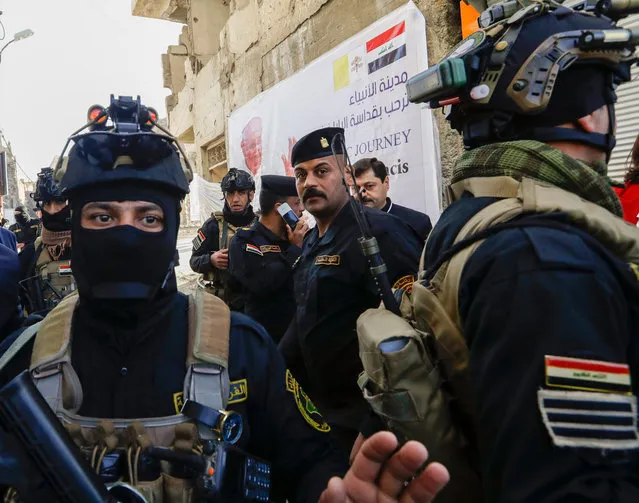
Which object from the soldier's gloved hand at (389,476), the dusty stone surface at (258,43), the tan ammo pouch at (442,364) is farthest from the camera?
the dusty stone surface at (258,43)

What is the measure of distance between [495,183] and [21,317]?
5.21ft

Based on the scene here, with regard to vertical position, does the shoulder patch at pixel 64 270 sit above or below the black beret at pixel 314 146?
below

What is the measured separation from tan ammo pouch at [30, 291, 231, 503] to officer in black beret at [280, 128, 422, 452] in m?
1.24

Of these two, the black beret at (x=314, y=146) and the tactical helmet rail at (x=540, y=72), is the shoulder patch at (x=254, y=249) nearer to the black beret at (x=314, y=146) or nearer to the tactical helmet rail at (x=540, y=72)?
the black beret at (x=314, y=146)

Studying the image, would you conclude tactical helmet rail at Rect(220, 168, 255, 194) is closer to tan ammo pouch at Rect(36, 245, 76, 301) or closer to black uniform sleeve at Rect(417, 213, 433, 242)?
tan ammo pouch at Rect(36, 245, 76, 301)

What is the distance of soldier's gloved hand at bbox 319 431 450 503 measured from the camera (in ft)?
2.85

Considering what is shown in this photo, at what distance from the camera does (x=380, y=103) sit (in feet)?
15.5

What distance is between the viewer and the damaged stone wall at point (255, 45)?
4273 mm

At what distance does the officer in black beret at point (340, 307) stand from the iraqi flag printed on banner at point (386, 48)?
2.15 meters

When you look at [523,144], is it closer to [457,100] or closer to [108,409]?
[457,100]

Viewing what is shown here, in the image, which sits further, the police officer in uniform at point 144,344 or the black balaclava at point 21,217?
the black balaclava at point 21,217

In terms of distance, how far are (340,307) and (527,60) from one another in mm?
1601

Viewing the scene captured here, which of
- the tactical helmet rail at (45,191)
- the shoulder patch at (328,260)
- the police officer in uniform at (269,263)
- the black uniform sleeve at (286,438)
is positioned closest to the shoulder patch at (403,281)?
the shoulder patch at (328,260)

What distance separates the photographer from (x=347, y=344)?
260 cm
